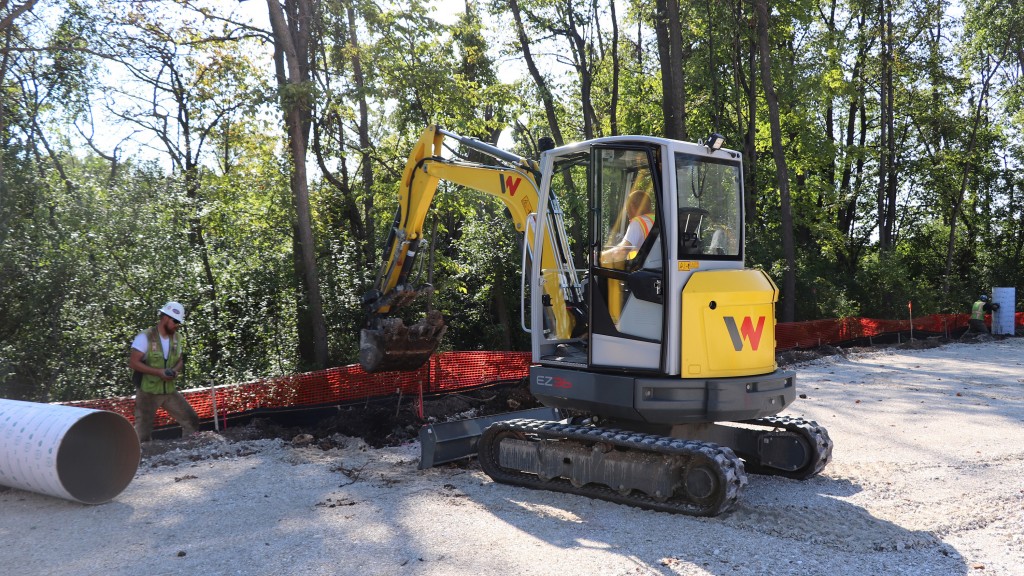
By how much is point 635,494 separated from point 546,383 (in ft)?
4.03

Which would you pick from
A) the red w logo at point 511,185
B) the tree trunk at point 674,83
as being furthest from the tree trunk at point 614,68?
the red w logo at point 511,185

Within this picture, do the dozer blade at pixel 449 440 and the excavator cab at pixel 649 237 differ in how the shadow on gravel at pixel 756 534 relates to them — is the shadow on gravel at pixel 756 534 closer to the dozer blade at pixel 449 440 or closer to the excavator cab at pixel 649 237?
the dozer blade at pixel 449 440

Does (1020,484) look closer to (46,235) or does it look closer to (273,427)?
(273,427)

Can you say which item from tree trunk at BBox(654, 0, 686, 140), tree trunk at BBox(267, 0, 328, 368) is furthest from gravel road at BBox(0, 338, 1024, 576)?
tree trunk at BBox(654, 0, 686, 140)

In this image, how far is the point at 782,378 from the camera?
657 centimetres

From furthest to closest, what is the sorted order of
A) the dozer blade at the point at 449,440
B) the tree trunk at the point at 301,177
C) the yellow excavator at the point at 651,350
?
the tree trunk at the point at 301,177
the dozer blade at the point at 449,440
the yellow excavator at the point at 651,350

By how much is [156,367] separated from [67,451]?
1696 mm

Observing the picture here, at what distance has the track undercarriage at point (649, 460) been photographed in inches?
228

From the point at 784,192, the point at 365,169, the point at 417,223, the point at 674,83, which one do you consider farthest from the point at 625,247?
the point at 784,192

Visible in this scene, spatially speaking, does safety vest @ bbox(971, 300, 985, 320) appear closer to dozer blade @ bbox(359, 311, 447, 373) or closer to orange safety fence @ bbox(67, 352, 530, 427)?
orange safety fence @ bbox(67, 352, 530, 427)

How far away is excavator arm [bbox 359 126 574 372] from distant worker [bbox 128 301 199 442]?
6.22 feet

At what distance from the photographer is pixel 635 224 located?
6398 mm

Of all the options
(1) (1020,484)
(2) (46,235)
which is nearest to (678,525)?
(1) (1020,484)

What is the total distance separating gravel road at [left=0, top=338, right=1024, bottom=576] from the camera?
191 inches
